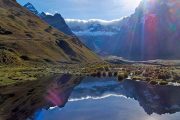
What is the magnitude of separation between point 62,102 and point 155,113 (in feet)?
46.8

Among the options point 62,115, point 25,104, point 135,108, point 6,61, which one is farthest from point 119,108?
point 6,61

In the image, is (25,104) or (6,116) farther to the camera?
(25,104)

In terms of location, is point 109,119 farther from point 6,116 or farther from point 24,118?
point 6,116

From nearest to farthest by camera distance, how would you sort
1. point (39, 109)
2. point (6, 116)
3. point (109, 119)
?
1. point (109, 119)
2. point (6, 116)
3. point (39, 109)

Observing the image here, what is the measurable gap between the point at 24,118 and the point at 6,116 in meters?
2.49

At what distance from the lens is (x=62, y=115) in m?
34.2

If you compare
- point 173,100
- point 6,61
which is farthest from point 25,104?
point 6,61

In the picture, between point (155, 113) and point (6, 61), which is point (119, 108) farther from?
point (6, 61)

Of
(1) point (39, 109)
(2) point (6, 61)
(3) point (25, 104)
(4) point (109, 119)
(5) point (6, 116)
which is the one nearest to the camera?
(4) point (109, 119)

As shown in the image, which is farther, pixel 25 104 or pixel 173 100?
pixel 173 100

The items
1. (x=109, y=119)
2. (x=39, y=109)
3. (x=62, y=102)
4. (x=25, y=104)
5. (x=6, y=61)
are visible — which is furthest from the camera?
(x=6, y=61)

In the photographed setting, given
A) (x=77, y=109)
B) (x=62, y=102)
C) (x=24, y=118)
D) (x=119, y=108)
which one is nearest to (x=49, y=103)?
(x=62, y=102)

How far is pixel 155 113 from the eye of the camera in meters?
34.7

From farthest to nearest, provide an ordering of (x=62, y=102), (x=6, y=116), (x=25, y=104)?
(x=62, y=102), (x=25, y=104), (x=6, y=116)
